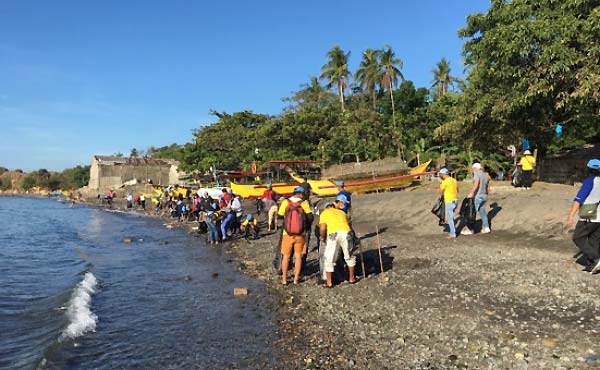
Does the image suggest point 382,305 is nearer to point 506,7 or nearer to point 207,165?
point 506,7

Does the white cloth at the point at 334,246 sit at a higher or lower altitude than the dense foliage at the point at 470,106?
lower

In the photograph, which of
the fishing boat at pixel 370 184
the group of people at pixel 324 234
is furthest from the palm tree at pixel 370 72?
the group of people at pixel 324 234

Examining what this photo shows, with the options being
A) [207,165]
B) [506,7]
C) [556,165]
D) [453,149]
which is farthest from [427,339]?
[207,165]

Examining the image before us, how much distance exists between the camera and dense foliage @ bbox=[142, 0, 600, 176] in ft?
48.0

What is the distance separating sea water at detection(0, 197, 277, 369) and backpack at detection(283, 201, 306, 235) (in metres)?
1.52

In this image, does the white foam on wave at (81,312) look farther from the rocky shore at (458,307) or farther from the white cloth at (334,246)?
the white cloth at (334,246)

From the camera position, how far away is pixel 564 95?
15250mm

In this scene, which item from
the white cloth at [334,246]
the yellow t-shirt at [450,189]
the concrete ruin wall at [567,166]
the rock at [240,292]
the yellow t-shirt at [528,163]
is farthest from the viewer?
the concrete ruin wall at [567,166]

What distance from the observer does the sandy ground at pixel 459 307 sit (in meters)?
5.36

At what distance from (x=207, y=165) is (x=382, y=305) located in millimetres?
39869

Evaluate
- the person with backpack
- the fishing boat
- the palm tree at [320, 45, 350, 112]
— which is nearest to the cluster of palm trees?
the palm tree at [320, 45, 350, 112]

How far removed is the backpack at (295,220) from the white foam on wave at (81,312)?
13.3ft

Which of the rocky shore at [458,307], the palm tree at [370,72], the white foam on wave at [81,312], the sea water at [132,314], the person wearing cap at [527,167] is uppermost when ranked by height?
the palm tree at [370,72]

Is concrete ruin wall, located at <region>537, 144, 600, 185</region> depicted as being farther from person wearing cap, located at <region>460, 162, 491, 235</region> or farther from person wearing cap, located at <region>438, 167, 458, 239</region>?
person wearing cap, located at <region>438, 167, 458, 239</region>
